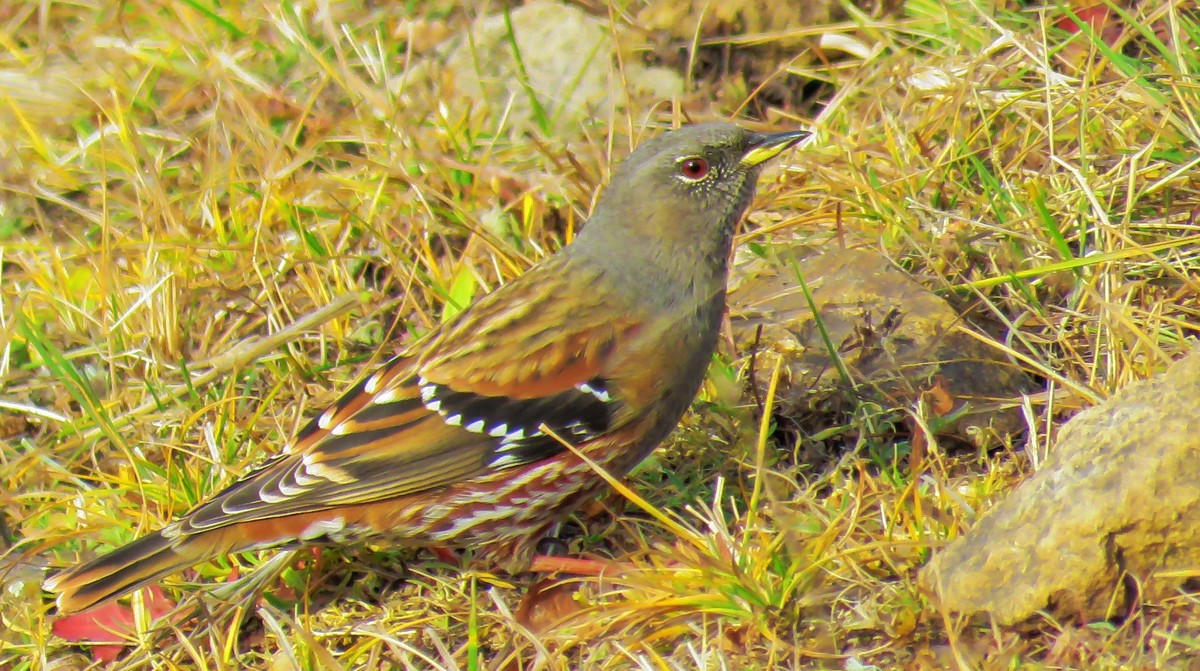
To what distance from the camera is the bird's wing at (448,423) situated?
3783mm

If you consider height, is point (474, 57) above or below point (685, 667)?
above

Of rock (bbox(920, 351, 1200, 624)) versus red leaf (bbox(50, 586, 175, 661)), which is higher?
rock (bbox(920, 351, 1200, 624))

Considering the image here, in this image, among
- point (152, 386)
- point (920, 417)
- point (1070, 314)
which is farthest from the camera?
point (152, 386)

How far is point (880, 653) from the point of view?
3197 mm

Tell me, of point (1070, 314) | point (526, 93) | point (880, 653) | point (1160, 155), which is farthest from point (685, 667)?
point (526, 93)

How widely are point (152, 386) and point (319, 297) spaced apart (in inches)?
26.0

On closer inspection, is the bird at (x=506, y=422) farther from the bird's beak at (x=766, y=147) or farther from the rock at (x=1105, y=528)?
the rock at (x=1105, y=528)

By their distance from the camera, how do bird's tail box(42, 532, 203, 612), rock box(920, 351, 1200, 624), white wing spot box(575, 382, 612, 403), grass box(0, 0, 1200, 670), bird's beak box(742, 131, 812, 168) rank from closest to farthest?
rock box(920, 351, 1200, 624) < grass box(0, 0, 1200, 670) < bird's tail box(42, 532, 203, 612) < white wing spot box(575, 382, 612, 403) < bird's beak box(742, 131, 812, 168)

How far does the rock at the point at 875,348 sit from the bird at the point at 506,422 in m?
0.35

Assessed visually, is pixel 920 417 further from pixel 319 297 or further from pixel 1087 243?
pixel 319 297

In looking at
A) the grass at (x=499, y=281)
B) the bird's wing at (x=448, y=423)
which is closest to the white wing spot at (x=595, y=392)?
the bird's wing at (x=448, y=423)

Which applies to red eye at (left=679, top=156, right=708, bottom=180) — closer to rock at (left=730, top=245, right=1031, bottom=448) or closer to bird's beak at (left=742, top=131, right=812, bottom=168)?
bird's beak at (left=742, top=131, right=812, bottom=168)

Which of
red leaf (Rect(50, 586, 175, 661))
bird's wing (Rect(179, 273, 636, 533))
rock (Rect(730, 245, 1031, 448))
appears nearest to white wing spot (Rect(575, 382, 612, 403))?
bird's wing (Rect(179, 273, 636, 533))

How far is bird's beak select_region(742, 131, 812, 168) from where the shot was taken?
415 centimetres
